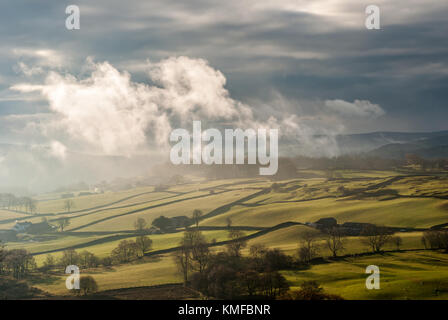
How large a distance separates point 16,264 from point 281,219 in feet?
213

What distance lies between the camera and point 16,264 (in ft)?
269

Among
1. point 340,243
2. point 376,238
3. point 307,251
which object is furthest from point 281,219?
point 307,251

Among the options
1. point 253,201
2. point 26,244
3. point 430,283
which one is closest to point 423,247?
point 430,283

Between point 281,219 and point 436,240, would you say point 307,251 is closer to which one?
point 436,240

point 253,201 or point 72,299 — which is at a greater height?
point 253,201

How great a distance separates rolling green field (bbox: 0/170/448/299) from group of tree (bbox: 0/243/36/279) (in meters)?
6.84

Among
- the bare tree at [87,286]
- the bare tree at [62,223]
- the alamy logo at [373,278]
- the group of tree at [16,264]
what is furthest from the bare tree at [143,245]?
the bare tree at [62,223]

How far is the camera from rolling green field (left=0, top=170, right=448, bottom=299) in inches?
2335

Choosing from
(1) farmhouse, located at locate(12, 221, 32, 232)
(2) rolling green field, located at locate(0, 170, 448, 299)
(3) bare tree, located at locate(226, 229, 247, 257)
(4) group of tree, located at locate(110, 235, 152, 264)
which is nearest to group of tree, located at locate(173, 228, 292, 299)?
(3) bare tree, located at locate(226, 229, 247, 257)

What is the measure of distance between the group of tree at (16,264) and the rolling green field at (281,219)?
6837 millimetres

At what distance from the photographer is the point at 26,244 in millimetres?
121500

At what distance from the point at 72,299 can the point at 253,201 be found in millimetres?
86856

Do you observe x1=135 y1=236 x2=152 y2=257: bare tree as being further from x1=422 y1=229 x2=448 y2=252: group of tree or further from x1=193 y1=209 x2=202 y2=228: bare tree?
x1=422 y1=229 x2=448 y2=252: group of tree
